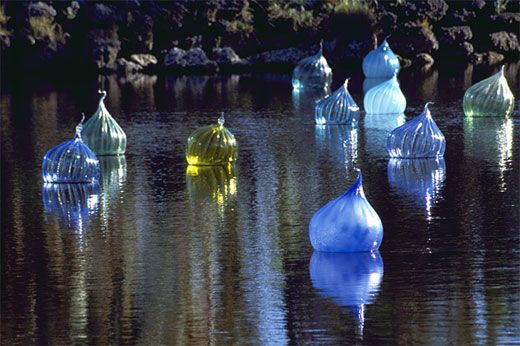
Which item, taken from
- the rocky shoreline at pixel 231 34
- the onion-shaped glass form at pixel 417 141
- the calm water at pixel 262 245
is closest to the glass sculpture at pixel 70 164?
the calm water at pixel 262 245

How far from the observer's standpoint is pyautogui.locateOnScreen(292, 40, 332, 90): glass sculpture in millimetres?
40812

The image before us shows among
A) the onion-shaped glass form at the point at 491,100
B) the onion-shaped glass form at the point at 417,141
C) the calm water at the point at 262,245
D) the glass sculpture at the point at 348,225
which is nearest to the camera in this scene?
the calm water at the point at 262,245

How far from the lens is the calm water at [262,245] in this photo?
47.5 ft

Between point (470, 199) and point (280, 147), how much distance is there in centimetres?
679

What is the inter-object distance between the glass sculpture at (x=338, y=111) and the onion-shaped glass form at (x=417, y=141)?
5.53m

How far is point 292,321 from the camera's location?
14586mm

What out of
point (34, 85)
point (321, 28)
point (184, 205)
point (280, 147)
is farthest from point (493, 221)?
point (321, 28)

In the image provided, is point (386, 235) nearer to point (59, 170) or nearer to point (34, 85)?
point (59, 170)

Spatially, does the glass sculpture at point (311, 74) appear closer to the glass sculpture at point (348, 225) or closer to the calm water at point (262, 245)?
the calm water at point (262, 245)

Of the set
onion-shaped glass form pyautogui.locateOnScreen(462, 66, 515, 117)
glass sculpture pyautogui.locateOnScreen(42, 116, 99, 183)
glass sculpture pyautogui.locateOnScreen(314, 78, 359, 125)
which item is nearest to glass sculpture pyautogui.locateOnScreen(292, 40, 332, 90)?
glass sculpture pyautogui.locateOnScreen(314, 78, 359, 125)

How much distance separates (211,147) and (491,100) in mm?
8517

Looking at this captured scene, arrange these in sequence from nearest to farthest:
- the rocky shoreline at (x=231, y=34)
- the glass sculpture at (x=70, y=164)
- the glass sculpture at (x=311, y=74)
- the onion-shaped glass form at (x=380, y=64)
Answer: the glass sculpture at (x=70, y=164)
the glass sculpture at (x=311, y=74)
the onion-shaped glass form at (x=380, y=64)
the rocky shoreline at (x=231, y=34)

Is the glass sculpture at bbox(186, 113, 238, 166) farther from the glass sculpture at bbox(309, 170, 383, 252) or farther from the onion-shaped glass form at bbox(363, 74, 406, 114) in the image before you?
the onion-shaped glass form at bbox(363, 74, 406, 114)

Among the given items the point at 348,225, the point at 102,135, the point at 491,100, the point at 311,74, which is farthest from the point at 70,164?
the point at 311,74
